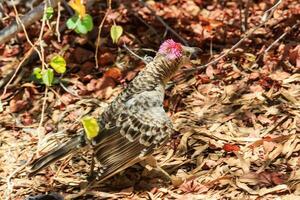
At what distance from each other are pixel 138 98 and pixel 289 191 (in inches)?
50.4

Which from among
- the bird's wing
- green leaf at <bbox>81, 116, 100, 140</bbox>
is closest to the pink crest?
the bird's wing

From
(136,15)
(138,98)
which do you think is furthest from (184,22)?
(138,98)

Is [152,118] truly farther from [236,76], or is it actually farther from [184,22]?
[184,22]

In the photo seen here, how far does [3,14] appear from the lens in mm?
6867

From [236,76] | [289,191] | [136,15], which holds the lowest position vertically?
[289,191]

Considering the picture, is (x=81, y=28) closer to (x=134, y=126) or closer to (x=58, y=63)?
(x=58, y=63)

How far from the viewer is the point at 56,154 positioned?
465 cm

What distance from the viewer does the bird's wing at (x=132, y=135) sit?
4488 millimetres

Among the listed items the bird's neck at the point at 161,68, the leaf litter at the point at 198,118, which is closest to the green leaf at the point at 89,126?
the leaf litter at the point at 198,118

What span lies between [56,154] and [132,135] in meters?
0.59

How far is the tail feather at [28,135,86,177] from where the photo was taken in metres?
4.63

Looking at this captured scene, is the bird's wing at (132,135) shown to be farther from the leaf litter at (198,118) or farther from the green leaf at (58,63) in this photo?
the green leaf at (58,63)

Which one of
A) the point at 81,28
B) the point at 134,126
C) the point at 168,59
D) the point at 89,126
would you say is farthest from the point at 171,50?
the point at 89,126

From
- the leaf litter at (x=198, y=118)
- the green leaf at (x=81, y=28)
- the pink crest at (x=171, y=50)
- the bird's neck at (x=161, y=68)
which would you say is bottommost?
the leaf litter at (x=198, y=118)
